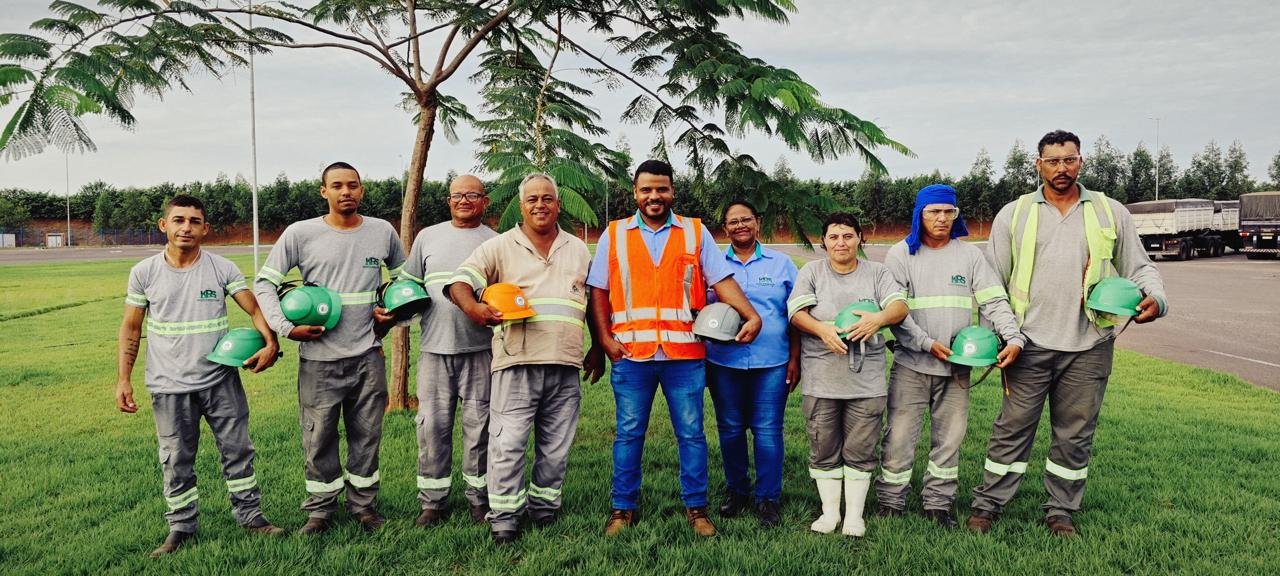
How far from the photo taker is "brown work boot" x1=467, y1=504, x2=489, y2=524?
4.50 metres

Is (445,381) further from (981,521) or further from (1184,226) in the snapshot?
(1184,226)

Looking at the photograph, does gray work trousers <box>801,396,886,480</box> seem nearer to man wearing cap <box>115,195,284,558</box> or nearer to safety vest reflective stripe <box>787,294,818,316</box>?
safety vest reflective stripe <box>787,294,818,316</box>

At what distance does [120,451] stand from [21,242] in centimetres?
8207

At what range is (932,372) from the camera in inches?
170

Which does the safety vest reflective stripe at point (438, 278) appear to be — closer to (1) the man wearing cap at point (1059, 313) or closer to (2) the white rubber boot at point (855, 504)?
(2) the white rubber boot at point (855, 504)

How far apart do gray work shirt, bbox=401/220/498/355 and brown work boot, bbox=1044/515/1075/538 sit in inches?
137

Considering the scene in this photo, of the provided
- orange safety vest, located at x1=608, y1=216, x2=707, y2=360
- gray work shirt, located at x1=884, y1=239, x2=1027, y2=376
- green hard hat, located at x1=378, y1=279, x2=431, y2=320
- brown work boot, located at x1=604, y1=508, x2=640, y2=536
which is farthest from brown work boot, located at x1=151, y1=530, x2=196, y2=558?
gray work shirt, located at x1=884, y1=239, x2=1027, y2=376

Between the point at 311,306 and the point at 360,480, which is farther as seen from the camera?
the point at 360,480

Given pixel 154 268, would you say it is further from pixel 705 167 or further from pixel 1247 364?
pixel 1247 364

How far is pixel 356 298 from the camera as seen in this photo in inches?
169

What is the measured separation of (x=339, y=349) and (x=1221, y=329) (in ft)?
49.0

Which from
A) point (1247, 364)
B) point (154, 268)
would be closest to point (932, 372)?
point (154, 268)

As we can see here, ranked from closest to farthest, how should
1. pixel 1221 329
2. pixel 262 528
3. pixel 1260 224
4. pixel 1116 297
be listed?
pixel 1116 297, pixel 262 528, pixel 1221 329, pixel 1260 224

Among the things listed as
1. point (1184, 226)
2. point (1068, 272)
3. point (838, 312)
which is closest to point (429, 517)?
point (838, 312)
